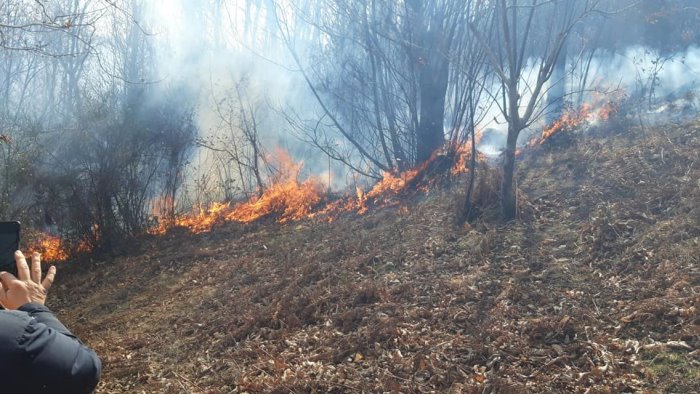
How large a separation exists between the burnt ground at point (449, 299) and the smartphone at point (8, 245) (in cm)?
220

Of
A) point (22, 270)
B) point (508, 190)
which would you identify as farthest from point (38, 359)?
point (508, 190)

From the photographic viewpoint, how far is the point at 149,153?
35.9ft

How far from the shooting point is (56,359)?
1789 mm

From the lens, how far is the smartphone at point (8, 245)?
2.21 m

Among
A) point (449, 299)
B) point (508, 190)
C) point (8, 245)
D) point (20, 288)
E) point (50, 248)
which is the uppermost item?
point (508, 190)

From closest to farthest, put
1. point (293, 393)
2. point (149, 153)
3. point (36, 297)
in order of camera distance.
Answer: point (36, 297) → point (293, 393) → point (149, 153)

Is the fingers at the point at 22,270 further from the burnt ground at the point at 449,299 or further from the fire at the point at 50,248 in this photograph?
the fire at the point at 50,248

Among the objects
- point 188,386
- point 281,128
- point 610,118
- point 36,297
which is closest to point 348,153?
point 281,128

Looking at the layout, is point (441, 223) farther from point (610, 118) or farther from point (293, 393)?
point (610, 118)

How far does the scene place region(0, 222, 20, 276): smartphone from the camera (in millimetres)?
2213

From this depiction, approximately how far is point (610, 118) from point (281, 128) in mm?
8661

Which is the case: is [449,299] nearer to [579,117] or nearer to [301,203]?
[301,203]

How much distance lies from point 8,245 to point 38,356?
691mm

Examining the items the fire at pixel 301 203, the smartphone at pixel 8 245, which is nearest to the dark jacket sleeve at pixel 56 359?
the smartphone at pixel 8 245
